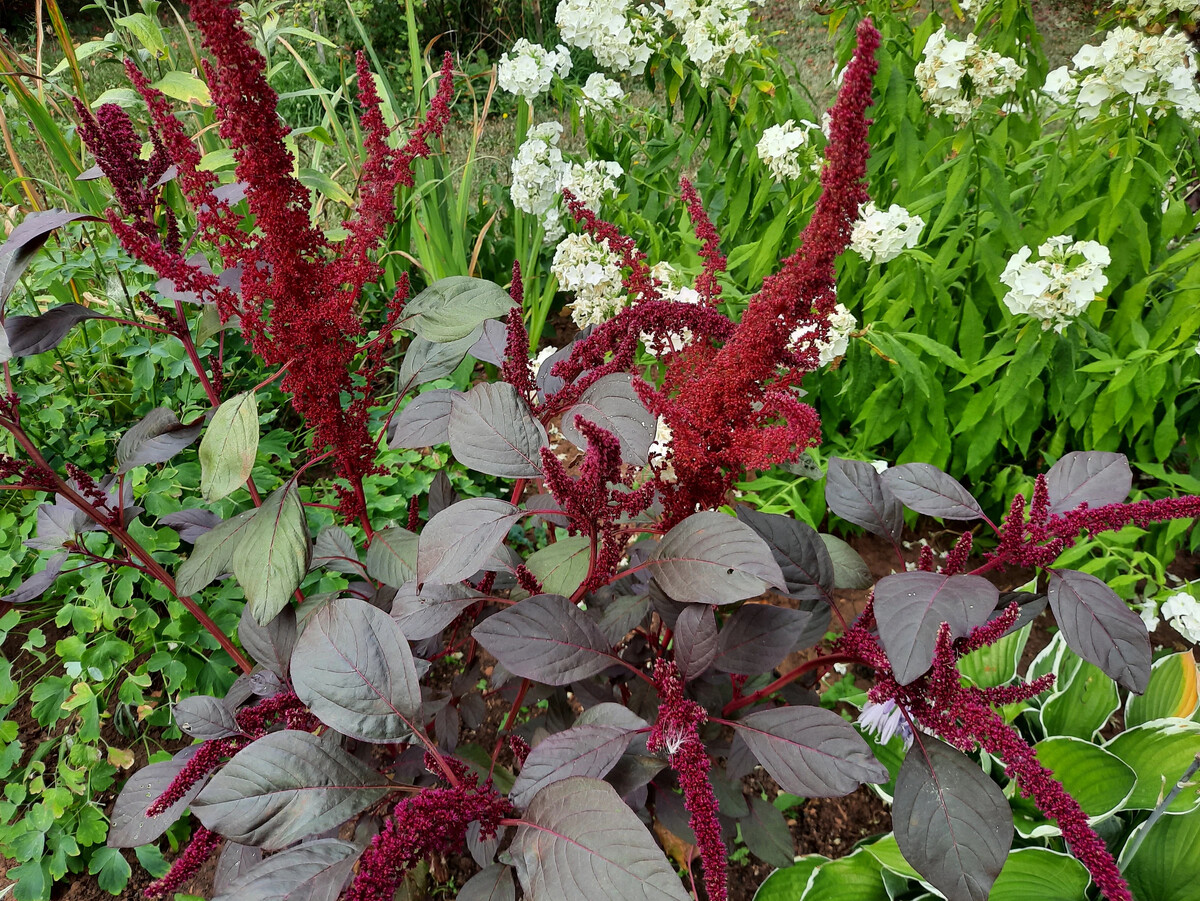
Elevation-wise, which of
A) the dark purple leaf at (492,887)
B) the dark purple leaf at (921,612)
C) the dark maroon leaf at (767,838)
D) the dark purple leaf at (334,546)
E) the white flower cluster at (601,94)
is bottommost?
the dark maroon leaf at (767,838)

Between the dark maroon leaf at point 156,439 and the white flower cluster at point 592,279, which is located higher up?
the dark maroon leaf at point 156,439

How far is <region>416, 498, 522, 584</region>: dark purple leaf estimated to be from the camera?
2.42ft

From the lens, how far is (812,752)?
0.78 m

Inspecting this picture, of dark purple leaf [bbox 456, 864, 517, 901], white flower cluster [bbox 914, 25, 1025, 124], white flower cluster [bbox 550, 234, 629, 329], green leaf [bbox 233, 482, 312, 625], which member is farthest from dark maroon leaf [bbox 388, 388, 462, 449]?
white flower cluster [bbox 914, 25, 1025, 124]

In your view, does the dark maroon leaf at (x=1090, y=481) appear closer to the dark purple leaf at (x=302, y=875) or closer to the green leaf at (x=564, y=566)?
the green leaf at (x=564, y=566)

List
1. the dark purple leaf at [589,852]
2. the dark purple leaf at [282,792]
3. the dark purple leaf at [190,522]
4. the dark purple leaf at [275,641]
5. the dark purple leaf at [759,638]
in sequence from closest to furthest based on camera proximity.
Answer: the dark purple leaf at [589,852] < the dark purple leaf at [282,792] < the dark purple leaf at [759,638] < the dark purple leaf at [275,641] < the dark purple leaf at [190,522]

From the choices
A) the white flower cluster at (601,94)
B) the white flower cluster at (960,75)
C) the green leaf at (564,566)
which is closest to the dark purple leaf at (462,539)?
the green leaf at (564,566)

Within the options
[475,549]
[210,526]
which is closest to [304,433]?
[210,526]

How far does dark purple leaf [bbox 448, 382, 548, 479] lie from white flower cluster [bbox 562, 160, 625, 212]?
1334 mm

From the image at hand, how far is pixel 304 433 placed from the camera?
2.26 meters

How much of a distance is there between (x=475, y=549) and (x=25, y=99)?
6.32 feet

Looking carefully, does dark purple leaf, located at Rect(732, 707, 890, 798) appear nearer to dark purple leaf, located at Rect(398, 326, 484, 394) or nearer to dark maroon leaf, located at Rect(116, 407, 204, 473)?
dark purple leaf, located at Rect(398, 326, 484, 394)

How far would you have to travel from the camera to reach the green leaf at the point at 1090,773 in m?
1.13

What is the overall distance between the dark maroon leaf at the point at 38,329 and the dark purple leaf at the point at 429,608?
2.04 feet
